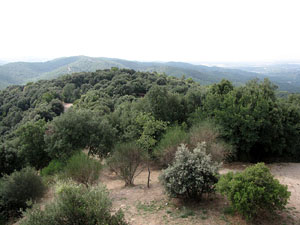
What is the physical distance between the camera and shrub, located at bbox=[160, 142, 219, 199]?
753cm

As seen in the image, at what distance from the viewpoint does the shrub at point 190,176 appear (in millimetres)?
7531

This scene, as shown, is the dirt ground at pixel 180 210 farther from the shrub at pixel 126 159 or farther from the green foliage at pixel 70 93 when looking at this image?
the green foliage at pixel 70 93

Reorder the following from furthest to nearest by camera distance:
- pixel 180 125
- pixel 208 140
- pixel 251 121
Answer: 1. pixel 180 125
2. pixel 251 121
3. pixel 208 140

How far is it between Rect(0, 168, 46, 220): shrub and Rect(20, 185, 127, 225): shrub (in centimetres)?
686

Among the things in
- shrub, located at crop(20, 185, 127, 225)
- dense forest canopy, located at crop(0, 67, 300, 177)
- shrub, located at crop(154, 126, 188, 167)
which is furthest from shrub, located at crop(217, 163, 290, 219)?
dense forest canopy, located at crop(0, 67, 300, 177)

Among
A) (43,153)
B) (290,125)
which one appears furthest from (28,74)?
(290,125)

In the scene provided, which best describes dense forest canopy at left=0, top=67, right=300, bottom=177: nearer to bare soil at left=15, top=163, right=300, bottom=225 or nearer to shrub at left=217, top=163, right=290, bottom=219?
bare soil at left=15, top=163, right=300, bottom=225

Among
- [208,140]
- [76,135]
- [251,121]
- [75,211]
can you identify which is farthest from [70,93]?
[75,211]

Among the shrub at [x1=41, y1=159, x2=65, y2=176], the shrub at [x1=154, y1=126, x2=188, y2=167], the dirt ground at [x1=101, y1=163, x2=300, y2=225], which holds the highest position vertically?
the shrub at [x1=154, y1=126, x2=188, y2=167]

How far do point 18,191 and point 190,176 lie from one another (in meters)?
9.44

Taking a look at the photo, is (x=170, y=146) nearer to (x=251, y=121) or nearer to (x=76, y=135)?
(x=251, y=121)

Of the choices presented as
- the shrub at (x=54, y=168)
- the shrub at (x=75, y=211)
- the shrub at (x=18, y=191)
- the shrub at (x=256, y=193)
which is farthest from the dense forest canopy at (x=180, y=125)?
the shrub at (x=75, y=211)

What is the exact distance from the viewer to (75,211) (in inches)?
205

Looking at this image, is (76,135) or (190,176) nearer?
(190,176)
